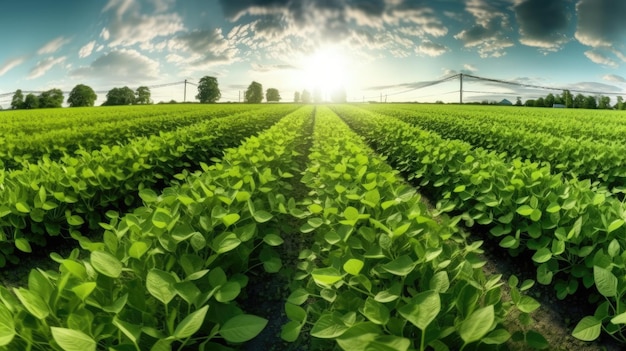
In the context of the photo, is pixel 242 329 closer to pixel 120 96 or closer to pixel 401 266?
pixel 401 266

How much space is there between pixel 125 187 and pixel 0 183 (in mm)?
1531

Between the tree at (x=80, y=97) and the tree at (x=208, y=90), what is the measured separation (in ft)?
85.4

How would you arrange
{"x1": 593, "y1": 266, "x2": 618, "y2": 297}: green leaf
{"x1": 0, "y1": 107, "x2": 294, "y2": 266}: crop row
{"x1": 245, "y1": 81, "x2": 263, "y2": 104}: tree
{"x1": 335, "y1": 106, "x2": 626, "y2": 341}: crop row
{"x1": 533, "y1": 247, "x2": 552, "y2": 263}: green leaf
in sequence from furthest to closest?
1. {"x1": 245, "y1": 81, "x2": 263, "y2": 104}: tree
2. {"x1": 0, "y1": 107, "x2": 294, "y2": 266}: crop row
3. {"x1": 533, "y1": 247, "x2": 552, "y2": 263}: green leaf
4. {"x1": 335, "y1": 106, "x2": 626, "y2": 341}: crop row
5. {"x1": 593, "y1": 266, "x2": 618, "y2": 297}: green leaf

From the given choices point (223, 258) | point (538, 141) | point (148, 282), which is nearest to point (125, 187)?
point (223, 258)

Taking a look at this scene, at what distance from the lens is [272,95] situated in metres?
129

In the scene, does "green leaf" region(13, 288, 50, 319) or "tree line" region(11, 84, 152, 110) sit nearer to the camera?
"green leaf" region(13, 288, 50, 319)

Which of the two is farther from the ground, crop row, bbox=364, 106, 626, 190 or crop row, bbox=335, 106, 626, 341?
crop row, bbox=364, 106, 626, 190

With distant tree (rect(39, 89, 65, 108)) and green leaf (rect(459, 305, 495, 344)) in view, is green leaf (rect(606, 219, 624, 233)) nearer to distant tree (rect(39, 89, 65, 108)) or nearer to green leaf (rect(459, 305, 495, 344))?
green leaf (rect(459, 305, 495, 344))

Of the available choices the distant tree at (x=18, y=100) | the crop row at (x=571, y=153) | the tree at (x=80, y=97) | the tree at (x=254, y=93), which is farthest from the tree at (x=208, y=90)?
the crop row at (x=571, y=153)

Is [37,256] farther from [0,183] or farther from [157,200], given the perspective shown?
[157,200]

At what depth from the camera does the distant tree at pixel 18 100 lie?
8442 cm

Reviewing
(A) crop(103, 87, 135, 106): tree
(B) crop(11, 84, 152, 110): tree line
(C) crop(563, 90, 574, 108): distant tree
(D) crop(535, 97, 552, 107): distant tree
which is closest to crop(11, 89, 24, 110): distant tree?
(B) crop(11, 84, 152, 110): tree line

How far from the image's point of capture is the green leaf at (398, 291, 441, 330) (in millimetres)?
1369

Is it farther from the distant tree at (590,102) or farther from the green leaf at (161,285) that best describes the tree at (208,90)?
the green leaf at (161,285)
